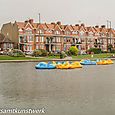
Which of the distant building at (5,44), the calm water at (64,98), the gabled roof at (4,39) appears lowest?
the calm water at (64,98)

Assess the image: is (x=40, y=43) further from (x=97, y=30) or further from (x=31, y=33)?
(x=97, y=30)

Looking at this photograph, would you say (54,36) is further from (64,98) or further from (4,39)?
(64,98)

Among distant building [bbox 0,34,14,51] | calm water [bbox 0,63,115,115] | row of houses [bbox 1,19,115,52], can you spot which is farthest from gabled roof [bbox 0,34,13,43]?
calm water [bbox 0,63,115,115]

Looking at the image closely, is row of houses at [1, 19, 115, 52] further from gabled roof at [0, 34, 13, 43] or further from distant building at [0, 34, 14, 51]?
gabled roof at [0, 34, 13, 43]

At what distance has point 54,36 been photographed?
333 feet

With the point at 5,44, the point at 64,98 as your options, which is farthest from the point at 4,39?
the point at 64,98

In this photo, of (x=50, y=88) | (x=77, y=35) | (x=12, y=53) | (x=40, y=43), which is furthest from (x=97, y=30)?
(x=50, y=88)

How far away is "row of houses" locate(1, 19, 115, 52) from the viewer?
94812 mm

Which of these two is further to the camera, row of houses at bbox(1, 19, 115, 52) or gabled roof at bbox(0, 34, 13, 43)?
row of houses at bbox(1, 19, 115, 52)

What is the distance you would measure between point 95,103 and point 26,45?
251ft

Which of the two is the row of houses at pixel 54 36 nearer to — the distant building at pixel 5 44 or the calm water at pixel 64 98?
the distant building at pixel 5 44

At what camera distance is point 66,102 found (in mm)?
19203

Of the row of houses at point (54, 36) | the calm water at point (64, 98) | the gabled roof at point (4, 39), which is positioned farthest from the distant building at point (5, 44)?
the calm water at point (64, 98)

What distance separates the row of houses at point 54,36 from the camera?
94.8m
